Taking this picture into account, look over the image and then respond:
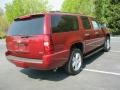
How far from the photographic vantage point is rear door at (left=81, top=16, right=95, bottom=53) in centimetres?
830

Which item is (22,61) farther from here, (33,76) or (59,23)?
(59,23)

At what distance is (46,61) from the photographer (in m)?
6.26

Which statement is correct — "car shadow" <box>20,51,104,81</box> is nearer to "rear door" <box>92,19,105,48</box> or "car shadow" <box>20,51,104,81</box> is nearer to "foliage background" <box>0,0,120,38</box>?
"rear door" <box>92,19,105,48</box>

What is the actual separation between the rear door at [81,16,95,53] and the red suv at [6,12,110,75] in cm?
10

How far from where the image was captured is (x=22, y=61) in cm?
685

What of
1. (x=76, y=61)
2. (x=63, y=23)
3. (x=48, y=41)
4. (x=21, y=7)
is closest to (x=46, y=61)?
(x=48, y=41)

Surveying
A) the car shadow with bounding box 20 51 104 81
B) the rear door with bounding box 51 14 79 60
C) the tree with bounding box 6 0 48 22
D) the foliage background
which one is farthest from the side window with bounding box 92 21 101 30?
the tree with bounding box 6 0 48 22

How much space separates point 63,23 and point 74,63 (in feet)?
4.59

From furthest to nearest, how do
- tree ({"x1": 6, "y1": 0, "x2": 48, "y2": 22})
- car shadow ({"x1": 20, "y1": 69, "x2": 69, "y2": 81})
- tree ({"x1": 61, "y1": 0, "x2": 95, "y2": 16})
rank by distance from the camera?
tree ({"x1": 6, "y1": 0, "x2": 48, "y2": 22}), tree ({"x1": 61, "y1": 0, "x2": 95, "y2": 16}), car shadow ({"x1": 20, "y1": 69, "x2": 69, "y2": 81})

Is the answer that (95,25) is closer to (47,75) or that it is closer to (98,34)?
(98,34)

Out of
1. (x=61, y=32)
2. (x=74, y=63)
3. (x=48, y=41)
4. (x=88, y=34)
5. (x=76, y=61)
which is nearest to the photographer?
(x=48, y=41)

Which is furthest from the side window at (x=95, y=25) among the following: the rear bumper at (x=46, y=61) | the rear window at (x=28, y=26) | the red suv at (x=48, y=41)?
the rear window at (x=28, y=26)

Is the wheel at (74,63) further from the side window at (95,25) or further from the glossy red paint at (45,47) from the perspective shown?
the side window at (95,25)

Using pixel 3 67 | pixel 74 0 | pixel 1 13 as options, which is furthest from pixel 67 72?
pixel 1 13
